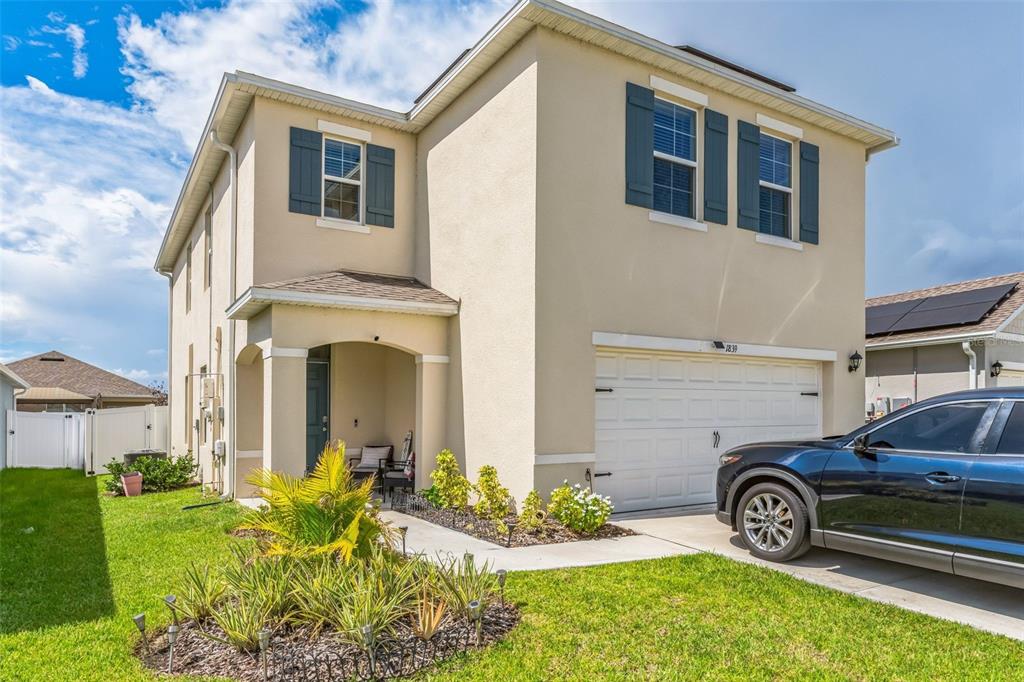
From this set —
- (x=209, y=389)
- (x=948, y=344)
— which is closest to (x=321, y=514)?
(x=209, y=389)

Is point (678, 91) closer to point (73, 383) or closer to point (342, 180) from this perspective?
point (342, 180)

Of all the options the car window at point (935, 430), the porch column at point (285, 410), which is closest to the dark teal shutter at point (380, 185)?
the porch column at point (285, 410)

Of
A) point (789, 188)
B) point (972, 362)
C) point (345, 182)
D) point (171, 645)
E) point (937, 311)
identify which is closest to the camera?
point (171, 645)

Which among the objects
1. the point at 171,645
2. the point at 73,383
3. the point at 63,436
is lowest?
the point at 63,436

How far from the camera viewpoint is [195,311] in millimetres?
15484

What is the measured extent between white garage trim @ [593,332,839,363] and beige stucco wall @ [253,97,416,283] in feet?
14.5

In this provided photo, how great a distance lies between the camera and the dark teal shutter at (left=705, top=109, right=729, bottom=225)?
9.78m

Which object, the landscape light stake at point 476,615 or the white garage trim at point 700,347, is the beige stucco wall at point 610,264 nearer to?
the white garage trim at point 700,347

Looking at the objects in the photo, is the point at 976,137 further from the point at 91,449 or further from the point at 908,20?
the point at 91,449

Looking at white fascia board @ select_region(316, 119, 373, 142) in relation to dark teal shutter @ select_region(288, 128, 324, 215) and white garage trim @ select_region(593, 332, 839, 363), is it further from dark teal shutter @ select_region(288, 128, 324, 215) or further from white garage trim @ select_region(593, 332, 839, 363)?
white garage trim @ select_region(593, 332, 839, 363)

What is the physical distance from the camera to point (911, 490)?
18.0 feet

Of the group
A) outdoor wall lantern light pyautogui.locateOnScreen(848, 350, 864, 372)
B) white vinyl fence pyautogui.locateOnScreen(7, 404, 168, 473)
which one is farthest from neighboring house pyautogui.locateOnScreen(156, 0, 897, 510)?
white vinyl fence pyautogui.locateOnScreen(7, 404, 168, 473)

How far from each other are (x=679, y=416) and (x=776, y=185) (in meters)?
4.39

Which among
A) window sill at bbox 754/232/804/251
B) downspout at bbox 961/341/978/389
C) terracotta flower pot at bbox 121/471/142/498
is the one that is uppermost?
window sill at bbox 754/232/804/251
